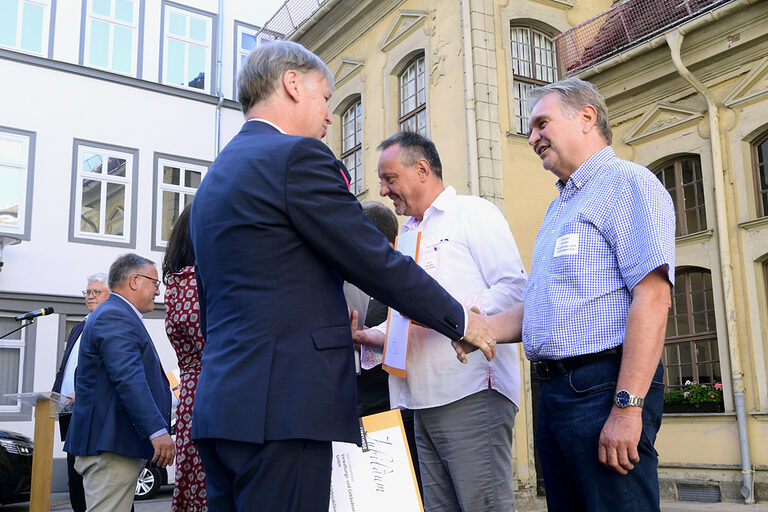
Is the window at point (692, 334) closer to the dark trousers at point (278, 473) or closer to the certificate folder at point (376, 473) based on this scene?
the certificate folder at point (376, 473)

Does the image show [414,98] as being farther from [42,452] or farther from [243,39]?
[42,452]

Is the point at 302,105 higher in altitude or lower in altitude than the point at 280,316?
higher

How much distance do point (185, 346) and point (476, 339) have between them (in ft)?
5.64

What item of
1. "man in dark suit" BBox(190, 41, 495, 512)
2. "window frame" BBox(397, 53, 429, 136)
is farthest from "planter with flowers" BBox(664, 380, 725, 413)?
"man in dark suit" BBox(190, 41, 495, 512)

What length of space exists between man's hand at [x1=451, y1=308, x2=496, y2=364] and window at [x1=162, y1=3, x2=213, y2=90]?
16538 mm

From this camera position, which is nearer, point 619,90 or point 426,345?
point 426,345

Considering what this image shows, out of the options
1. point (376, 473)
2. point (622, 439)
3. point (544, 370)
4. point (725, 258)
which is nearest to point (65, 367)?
point (376, 473)

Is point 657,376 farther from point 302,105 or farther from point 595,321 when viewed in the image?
point 302,105

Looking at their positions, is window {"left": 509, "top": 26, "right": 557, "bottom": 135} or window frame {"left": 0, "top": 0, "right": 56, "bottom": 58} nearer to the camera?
window {"left": 509, "top": 26, "right": 557, "bottom": 135}

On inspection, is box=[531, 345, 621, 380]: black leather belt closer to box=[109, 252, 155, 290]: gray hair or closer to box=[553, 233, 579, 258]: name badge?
box=[553, 233, 579, 258]: name badge

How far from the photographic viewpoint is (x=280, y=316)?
192cm

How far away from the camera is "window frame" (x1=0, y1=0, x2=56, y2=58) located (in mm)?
15766

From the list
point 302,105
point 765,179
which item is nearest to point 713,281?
point 765,179

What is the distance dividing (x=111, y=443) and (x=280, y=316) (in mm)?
2580
